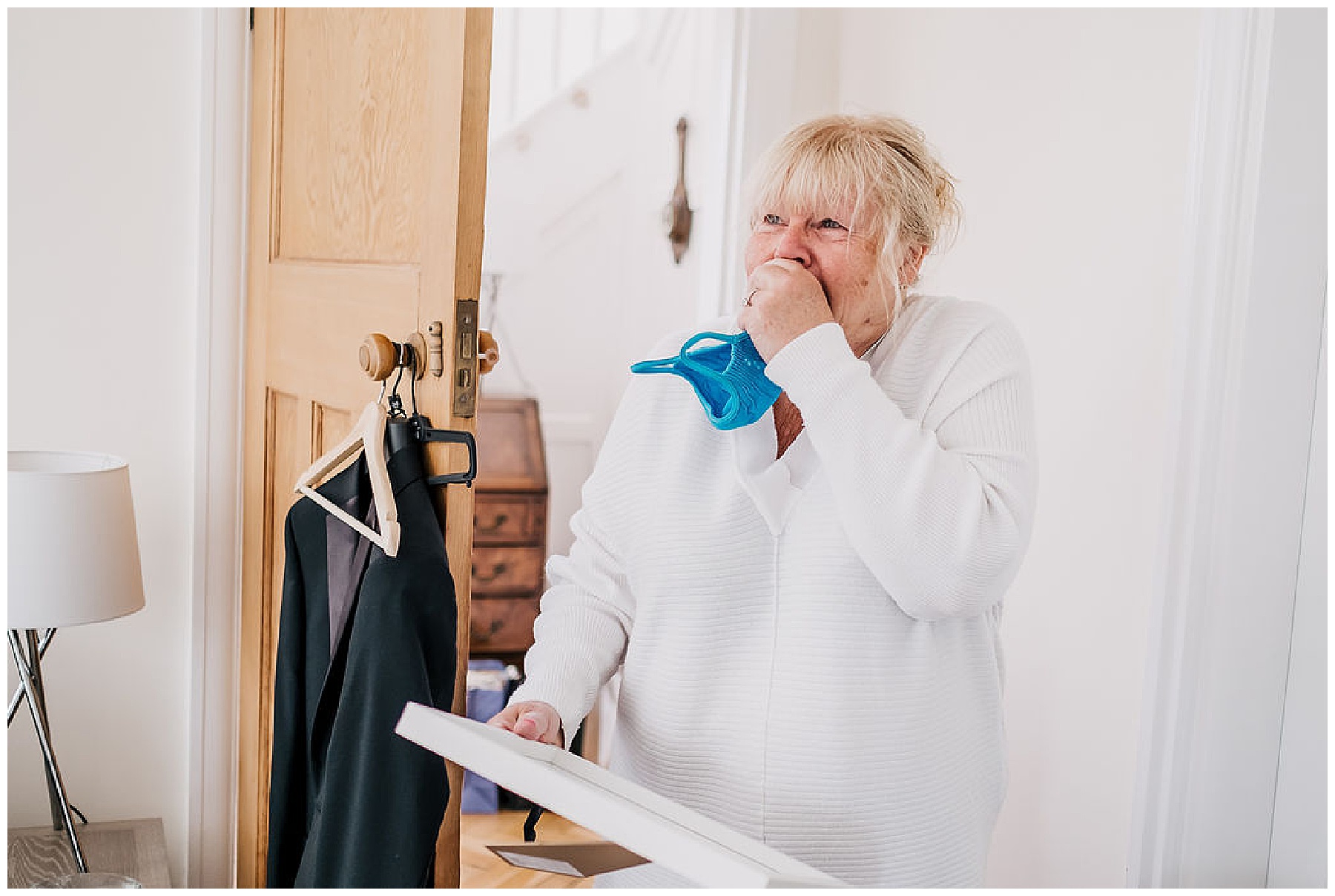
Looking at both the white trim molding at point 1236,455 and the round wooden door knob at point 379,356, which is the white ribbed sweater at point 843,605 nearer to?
the round wooden door knob at point 379,356

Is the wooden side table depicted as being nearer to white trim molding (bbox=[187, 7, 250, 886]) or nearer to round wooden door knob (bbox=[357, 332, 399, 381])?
white trim molding (bbox=[187, 7, 250, 886])

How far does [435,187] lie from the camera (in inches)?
53.5

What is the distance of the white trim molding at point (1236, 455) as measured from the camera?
1.52 m

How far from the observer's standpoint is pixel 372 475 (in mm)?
1385

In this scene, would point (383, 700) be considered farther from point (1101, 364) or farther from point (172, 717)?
point (1101, 364)

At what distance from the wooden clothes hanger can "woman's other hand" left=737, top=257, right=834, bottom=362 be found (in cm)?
47

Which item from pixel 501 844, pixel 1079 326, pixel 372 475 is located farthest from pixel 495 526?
pixel 372 475

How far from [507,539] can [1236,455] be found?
7.66 feet

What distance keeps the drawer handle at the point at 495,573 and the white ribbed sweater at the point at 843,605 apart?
7.39ft

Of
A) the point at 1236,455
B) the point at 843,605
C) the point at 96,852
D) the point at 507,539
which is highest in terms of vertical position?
the point at 1236,455

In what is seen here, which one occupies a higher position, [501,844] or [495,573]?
[495,573]

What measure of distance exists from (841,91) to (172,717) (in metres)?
1.80

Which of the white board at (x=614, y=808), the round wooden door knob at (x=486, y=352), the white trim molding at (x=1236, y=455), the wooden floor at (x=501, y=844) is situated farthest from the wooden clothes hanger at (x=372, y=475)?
the wooden floor at (x=501, y=844)

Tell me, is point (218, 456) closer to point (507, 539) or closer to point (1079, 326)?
point (1079, 326)
